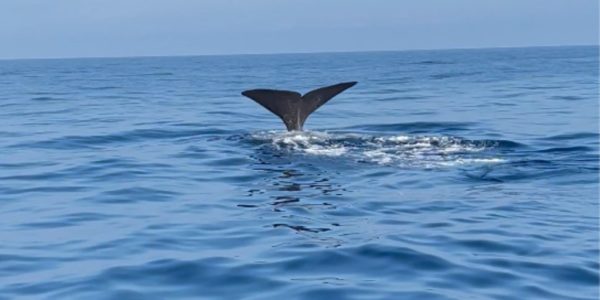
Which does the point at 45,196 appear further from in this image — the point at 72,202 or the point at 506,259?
the point at 506,259

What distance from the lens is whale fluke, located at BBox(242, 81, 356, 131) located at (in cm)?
1733

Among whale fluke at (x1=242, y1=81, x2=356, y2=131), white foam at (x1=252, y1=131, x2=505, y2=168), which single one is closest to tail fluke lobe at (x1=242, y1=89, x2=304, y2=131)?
whale fluke at (x1=242, y1=81, x2=356, y2=131)

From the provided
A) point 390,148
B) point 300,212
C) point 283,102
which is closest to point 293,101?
point 283,102

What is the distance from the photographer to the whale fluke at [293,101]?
56.9 ft

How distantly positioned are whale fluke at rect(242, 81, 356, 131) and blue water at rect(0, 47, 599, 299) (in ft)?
1.20

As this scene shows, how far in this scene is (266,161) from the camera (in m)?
15.8

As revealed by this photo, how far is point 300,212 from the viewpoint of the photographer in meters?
11.5

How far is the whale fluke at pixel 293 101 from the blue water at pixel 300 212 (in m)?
0.36

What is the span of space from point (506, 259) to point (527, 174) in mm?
5240

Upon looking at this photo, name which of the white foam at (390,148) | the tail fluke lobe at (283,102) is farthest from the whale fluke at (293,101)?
the white foam at (390,148)

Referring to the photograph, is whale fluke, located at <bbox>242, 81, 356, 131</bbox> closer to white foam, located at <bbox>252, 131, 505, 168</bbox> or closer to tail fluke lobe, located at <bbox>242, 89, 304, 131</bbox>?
tail fluke lobe, located at <bbox>242, 89, 304, 131</bbox>

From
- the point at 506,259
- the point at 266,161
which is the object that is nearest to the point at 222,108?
the point at 266,161

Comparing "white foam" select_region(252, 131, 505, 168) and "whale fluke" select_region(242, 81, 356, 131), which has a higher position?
"whale fluke" select_region(242, 81, 356, 131)

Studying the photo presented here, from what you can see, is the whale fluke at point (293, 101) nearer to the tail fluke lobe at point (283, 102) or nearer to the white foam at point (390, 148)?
the tail fluke lobe at point (283, 102)
